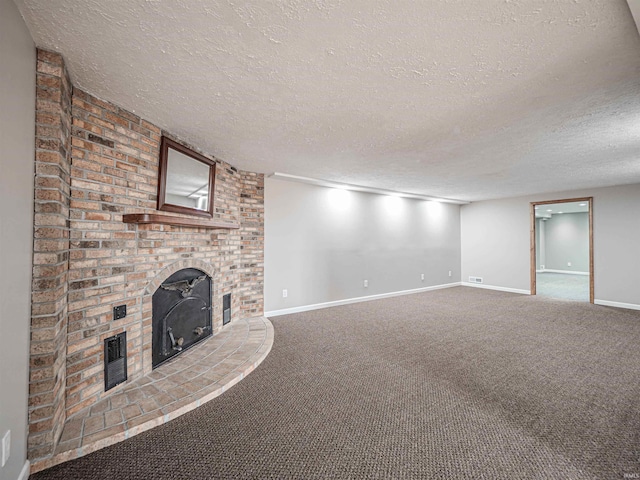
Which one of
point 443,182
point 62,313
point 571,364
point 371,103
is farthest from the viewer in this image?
point 443,182

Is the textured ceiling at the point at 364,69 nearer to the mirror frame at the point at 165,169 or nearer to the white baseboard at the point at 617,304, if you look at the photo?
the mirror frame at the point at 165,169

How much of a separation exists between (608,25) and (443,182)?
3.81 meters

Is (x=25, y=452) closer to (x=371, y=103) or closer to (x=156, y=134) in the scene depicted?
(x=156, y=134)

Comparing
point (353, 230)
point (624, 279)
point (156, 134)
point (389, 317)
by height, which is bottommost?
point (389, 317)

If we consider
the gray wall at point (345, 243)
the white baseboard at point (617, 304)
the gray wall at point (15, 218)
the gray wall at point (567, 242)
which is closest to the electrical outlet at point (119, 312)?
the gray wall at point (15, 218)

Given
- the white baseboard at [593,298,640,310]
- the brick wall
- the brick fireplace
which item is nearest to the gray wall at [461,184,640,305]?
the white baseboard at [593,298,640,310]

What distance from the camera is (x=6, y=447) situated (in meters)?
1.28

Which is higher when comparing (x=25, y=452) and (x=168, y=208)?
(x=168, y=208)

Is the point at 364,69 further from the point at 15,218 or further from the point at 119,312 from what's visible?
the point at 119,312

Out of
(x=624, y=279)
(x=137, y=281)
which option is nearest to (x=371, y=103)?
(x=137, y=281)

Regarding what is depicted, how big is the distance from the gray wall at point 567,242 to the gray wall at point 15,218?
14008mm

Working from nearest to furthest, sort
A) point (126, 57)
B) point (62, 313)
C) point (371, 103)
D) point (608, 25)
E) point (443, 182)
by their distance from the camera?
point (608, 25)
point (126, 57)
point (62, 313)
point (371, 103)
point (443, 182)

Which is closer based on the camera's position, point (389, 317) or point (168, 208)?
point (168, 208)

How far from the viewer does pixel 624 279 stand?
5211 millimetres
